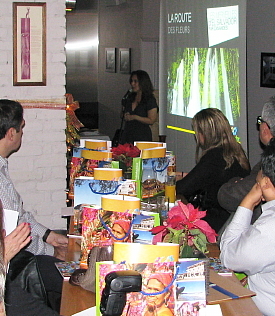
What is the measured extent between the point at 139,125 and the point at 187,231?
4717mm

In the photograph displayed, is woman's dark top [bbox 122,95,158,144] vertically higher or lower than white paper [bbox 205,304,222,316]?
higher

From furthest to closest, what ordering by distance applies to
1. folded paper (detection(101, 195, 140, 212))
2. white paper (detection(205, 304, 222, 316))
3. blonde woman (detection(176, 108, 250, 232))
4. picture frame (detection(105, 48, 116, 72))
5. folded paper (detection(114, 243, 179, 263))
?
1. picture frame (detection(105, 48, 116, 72))
2. blonde woman (detection(176, 108, 250, 232))
3. folded paper (detection(101, 195, 140, 212))
4. white paper (detection(205, 304, 222, 316))
5. folded paper (detection(114, 243, 179, 263))

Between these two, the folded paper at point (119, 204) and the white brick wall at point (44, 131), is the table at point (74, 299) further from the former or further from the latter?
the white brick wall at point (44, 131)

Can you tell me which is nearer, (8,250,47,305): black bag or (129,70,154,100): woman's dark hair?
(8,250,47,305): black bag

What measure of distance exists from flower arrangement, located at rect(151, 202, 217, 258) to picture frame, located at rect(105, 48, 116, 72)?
28.0ft

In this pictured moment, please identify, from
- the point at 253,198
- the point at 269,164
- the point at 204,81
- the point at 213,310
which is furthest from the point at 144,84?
the point at 213,310

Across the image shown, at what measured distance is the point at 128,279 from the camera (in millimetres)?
1298

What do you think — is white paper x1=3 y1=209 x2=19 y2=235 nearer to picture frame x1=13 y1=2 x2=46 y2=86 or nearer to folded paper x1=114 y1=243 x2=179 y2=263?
folded paper x1=114 y1=243 x2=179 y2=263

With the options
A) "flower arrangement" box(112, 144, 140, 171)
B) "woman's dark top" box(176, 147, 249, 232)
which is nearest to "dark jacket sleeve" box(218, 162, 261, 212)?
"flower arrangement" box(112, 144, 140, 171)

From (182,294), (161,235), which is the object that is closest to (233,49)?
(161,235)

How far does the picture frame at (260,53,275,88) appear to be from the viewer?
217 inches

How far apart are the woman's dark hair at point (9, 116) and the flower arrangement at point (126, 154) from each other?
64cm

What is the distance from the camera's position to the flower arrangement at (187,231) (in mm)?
1986

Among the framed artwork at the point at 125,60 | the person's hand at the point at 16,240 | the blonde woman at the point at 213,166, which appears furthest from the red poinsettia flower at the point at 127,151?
the framed artwork at the point at 125,60
